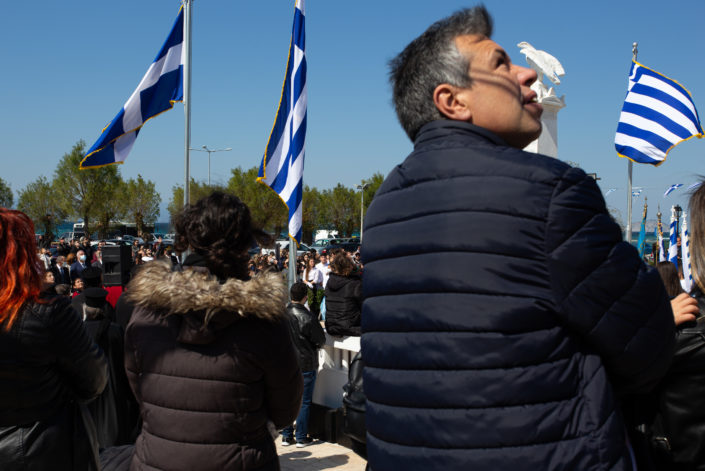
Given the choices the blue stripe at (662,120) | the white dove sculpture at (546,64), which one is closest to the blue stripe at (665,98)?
the blue stripe at (662,120)

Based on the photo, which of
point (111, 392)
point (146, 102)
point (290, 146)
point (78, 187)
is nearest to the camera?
point (111, 392)

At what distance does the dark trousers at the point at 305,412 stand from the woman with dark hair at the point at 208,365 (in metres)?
3.98

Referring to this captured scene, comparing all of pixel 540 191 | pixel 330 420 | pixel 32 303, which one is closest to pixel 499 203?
pixel 540 191

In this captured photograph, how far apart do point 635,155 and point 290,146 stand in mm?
5556

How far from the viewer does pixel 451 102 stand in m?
1.65

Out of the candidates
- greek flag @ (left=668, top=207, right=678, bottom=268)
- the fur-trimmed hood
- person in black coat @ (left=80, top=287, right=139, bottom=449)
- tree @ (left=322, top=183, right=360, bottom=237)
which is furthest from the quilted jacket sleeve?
tree @ (left=322, top=183, right=360, bottom=237)

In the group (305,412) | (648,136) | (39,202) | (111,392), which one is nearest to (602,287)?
(111,392)

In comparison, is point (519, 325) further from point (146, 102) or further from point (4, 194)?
point (4, 194)

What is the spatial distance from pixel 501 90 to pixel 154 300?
1.57 metres

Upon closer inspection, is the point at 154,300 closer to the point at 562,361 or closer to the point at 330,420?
the point at 562,361

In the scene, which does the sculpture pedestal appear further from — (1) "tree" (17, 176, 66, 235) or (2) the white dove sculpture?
(1) "tree" (17, 176, 66, 235)

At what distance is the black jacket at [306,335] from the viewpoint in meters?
6.25

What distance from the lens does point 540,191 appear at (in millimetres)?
1380

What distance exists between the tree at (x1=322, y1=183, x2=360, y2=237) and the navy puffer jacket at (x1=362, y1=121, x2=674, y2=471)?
69.9 m
